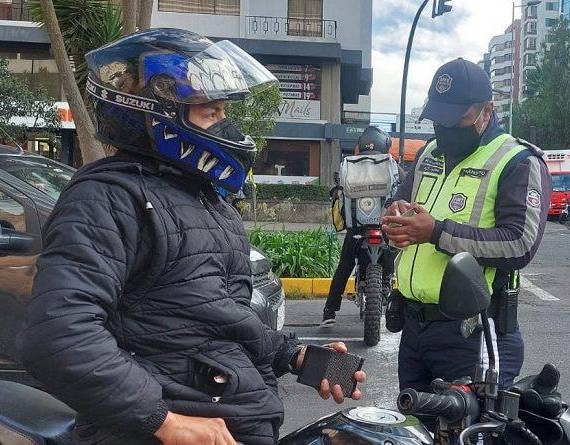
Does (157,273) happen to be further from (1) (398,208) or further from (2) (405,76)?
(2) (405,76)

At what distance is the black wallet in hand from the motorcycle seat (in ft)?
2.10

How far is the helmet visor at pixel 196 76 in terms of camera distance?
68.9 inches

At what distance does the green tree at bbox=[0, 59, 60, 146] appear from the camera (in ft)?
66.8

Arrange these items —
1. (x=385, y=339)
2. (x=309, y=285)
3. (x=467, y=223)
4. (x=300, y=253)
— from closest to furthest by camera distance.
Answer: (x=467, y=223) → (x=385, y=339) → (x=309, y=285) → (x=300, y=253)

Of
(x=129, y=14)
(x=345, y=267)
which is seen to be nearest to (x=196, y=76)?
(x=345, y=267)

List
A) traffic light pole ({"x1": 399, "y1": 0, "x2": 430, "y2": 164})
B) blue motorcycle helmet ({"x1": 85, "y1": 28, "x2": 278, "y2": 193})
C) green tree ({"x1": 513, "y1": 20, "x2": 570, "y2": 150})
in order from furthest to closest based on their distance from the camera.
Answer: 1. green tree ({"x1": 513, "y1": 20, "x2": 570, "y2": 150})
2. traffic light pole ({"x1": 399, "y1": 0, "x2": 430, "y2": 164})
3. blue motorcycle helmet ({"x1": 85, "y1": 28, "x2": 278, "y2": 193})

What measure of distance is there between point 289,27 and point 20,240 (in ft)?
82.4

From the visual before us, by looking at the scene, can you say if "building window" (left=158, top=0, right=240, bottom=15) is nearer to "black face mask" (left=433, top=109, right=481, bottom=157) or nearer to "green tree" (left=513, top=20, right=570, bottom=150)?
"black face mask" (left=433, top=109, right=481, bottom=157)

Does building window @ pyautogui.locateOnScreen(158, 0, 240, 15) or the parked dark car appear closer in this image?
the parked dark car

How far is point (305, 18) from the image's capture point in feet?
94.0

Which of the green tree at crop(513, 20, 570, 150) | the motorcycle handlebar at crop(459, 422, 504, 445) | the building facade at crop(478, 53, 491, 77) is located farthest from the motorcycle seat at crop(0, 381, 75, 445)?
Answer: the green tree at crop(513, 20, 570, 150)

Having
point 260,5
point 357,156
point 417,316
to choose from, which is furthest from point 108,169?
point 260,5

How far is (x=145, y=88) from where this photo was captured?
5.76 ft

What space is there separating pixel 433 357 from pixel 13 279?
9.40 ft
